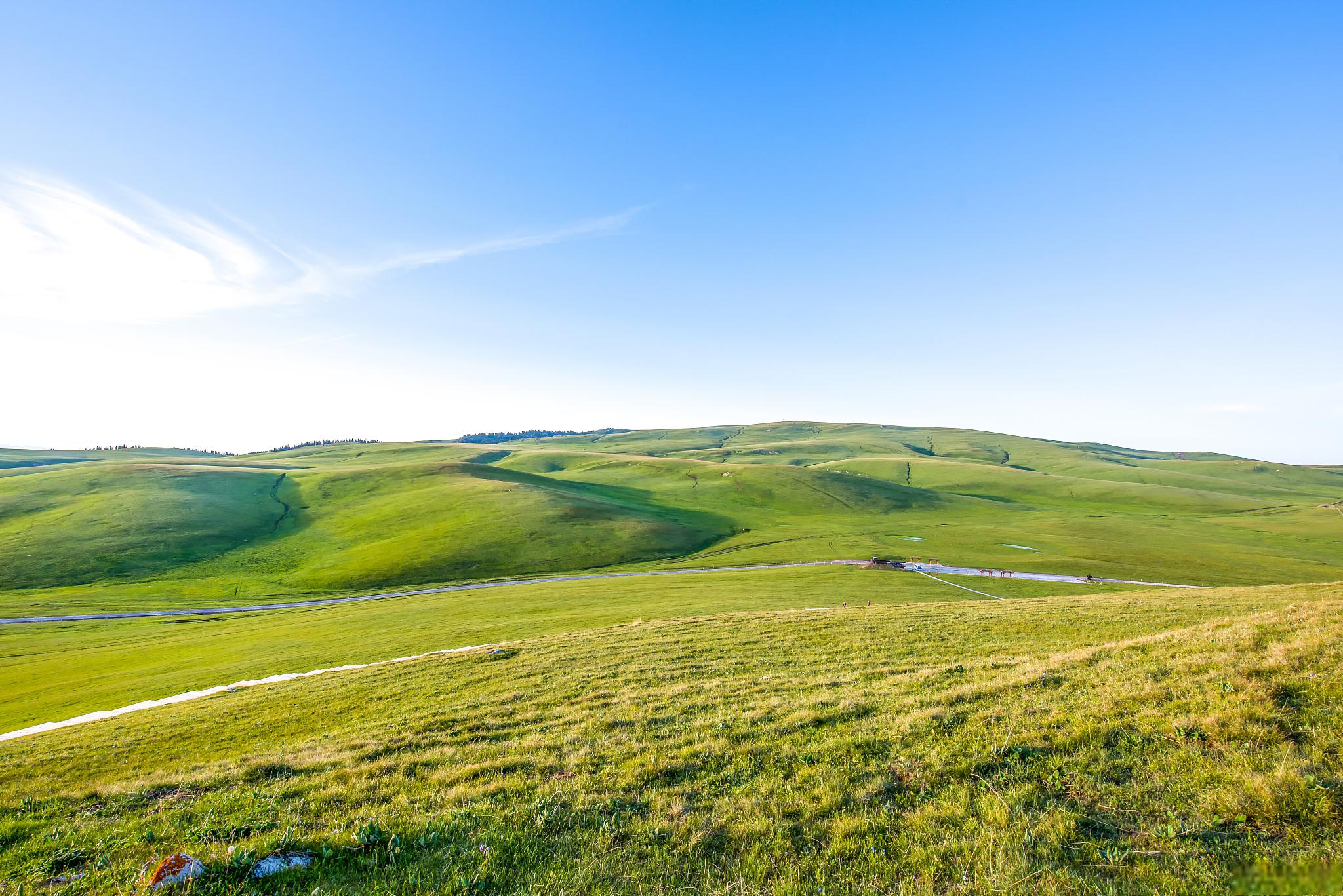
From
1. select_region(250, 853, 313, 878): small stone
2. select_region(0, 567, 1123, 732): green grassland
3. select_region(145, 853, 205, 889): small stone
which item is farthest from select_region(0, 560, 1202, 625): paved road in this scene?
select_region(145, 853, 205, 889): small stone

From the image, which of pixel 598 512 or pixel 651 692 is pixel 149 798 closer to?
pixel 651 692

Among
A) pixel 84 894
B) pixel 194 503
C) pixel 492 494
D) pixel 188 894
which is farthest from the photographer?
pixel 492 494

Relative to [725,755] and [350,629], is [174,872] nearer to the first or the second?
[725,755]

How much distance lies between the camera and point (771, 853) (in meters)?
7.17

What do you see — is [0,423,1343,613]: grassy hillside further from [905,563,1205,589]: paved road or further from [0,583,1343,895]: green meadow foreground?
[0,583,1343,895]: green meadow foreground

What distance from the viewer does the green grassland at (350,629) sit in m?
34.4

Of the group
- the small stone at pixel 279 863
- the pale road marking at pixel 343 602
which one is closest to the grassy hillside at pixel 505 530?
the pale road marking at pixel 343 602

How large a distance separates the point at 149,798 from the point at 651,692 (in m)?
11.9

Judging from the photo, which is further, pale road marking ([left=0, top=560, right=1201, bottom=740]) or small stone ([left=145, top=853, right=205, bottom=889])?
pale road marking ([left=0, top=560, right=1201, bottom=740])

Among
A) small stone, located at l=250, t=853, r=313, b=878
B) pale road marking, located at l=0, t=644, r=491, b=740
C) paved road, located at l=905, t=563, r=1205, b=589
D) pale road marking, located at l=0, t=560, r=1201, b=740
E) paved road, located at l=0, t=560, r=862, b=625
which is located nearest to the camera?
small stone, located at l=250, t=853, r=313, b=878

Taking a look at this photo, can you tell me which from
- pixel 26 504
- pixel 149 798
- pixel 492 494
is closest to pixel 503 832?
pixel 149 798

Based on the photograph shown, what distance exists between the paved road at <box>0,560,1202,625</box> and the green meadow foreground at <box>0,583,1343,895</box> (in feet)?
185

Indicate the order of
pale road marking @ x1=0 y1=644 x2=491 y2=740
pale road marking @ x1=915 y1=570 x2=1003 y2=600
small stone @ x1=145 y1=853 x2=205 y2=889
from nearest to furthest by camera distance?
small stone @ x1=145 y1=853 x2=205 y2=889 → pale road marking @ x1=0 y1=644 x2=491 y2=740 → pale road marking @ x1=915 y1=570 x2=1003 y2=600

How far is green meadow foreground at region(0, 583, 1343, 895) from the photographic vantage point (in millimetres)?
6648
